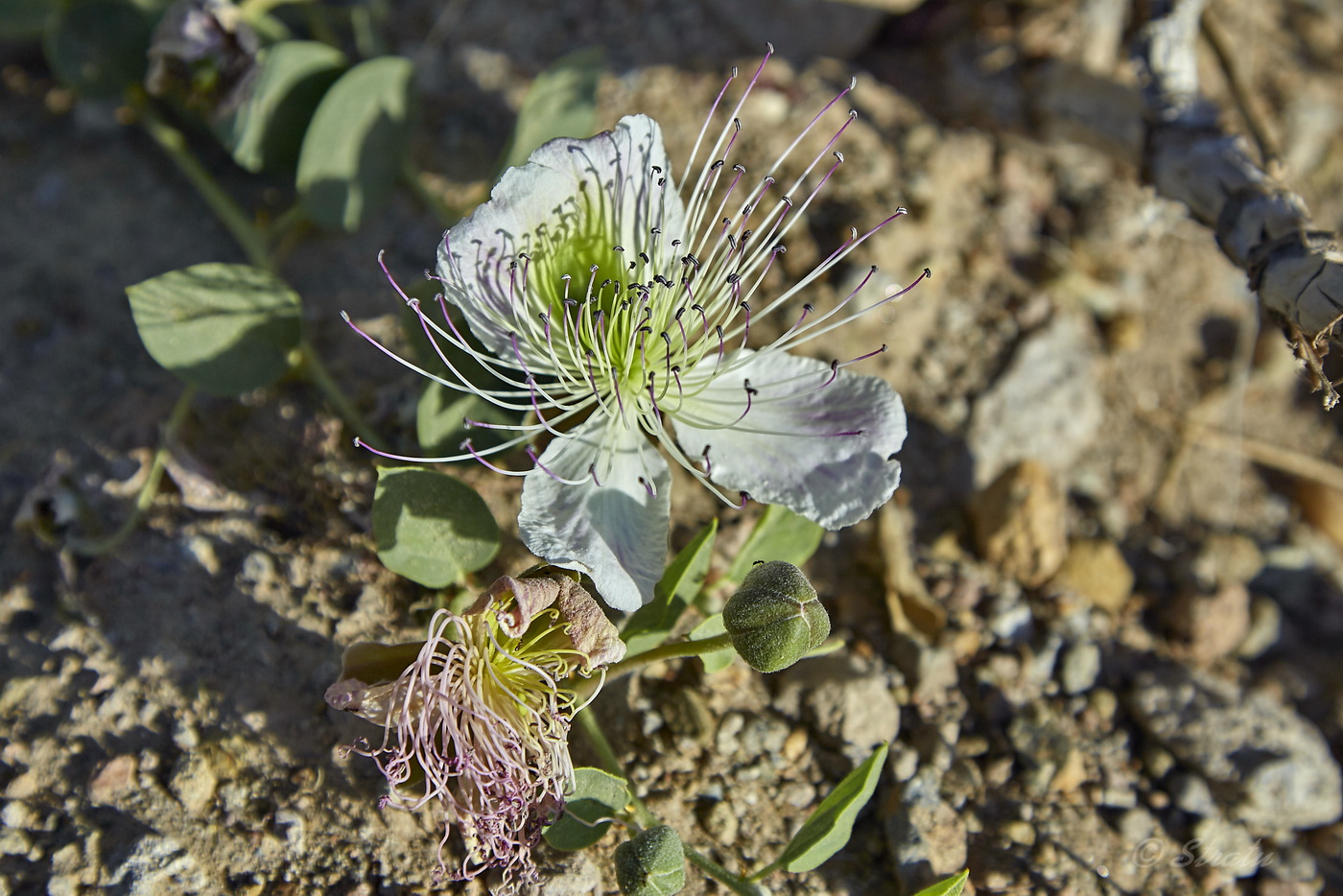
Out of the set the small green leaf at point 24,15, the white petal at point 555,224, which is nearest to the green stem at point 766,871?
the white petal at point 555,224

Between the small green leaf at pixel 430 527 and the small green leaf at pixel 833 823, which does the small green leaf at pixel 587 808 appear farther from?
the small green leaf at pixel 430 527

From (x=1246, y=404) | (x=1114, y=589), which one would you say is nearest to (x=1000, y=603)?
(x=1114, y=589)

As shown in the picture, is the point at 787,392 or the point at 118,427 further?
the point at 118,427

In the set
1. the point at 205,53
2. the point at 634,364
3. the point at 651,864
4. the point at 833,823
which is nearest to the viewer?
the point at 651,864

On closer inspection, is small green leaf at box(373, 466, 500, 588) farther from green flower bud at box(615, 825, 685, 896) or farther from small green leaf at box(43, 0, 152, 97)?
small green leaf at box(43, 0, 152, 97)

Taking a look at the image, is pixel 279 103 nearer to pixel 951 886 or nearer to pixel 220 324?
pixel 220 324

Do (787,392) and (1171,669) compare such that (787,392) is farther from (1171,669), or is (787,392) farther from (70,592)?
(70,592)

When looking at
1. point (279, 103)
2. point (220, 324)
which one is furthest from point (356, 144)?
point (220, 324)
